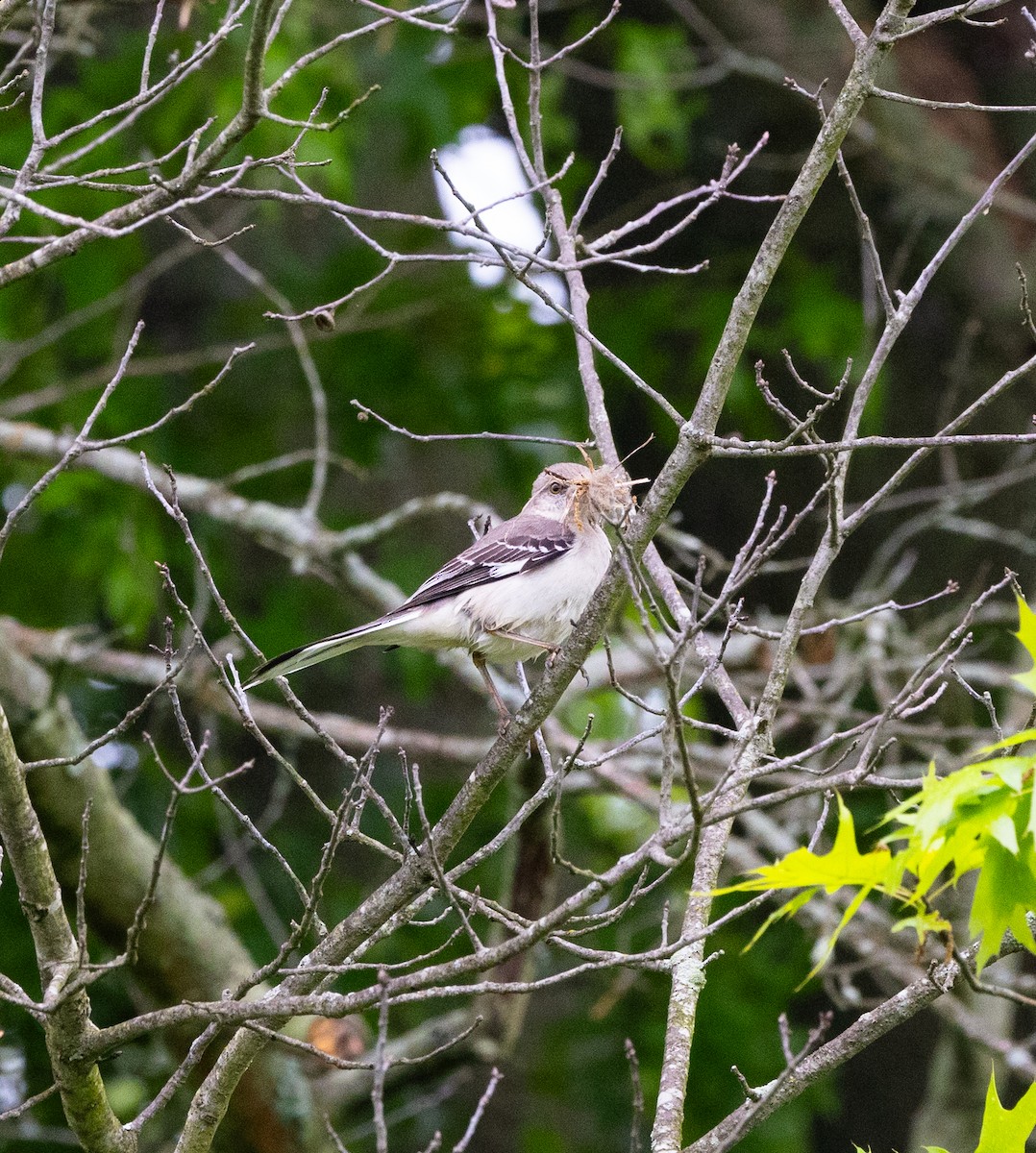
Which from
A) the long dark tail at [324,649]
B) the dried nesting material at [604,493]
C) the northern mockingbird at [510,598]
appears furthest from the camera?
the northern mockingbird at [510,598]

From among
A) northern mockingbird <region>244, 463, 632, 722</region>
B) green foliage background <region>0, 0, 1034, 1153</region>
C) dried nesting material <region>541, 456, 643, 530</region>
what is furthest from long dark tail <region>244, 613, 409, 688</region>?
green foliage background <region>0, 0, 1034, 1153</region>

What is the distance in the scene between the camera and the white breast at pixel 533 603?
4.39 meters

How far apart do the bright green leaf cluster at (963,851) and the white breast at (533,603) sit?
7.24 feet

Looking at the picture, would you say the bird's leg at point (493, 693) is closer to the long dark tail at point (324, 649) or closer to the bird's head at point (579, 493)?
the long dark tail at point (324, 649)

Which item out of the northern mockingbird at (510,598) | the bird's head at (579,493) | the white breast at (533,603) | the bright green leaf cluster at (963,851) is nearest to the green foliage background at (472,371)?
the bird's head at (579,493)

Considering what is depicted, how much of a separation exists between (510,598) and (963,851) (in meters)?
2.43

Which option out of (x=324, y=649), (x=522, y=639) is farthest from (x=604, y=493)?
(x=324, y=649)

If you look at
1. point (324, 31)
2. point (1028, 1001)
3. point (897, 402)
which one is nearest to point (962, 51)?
point (897, 402)

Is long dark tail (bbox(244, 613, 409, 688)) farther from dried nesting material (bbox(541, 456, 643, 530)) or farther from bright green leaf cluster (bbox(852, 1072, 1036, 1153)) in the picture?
bright green leaf cluster (bbox(852, 1072, 1036, 1153))

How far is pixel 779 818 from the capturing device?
7547mm

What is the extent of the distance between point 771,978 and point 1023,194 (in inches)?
197

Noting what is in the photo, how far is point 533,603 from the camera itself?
4.41 metres

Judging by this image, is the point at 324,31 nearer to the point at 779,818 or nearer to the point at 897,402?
the point at 897,402

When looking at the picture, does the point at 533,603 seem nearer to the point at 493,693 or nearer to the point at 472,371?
the point at 493,693
